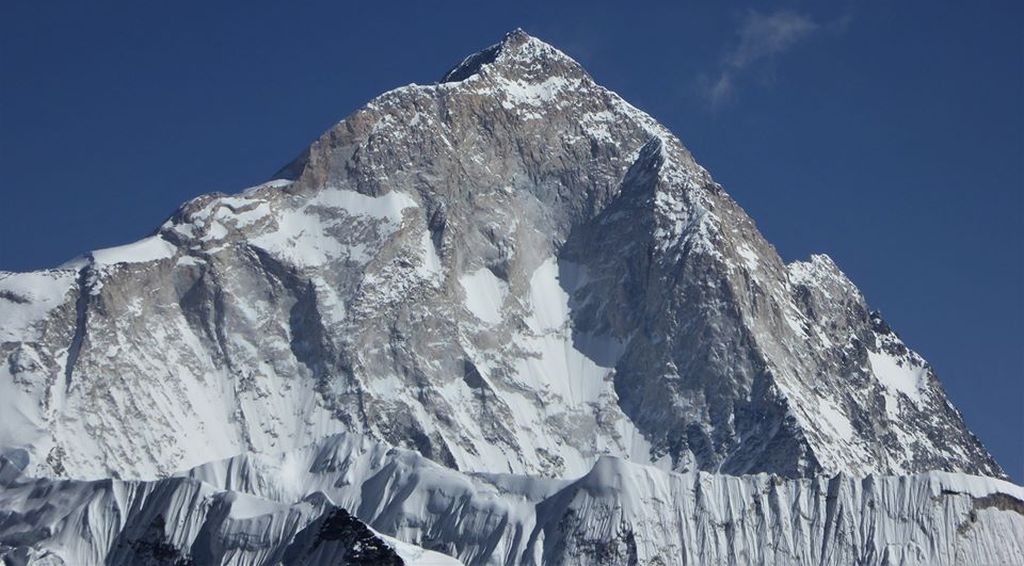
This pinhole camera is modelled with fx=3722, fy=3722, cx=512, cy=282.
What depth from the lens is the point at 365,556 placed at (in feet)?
652

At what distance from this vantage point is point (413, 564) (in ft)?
651

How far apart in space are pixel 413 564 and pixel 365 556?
2602mm
